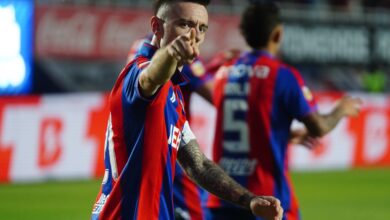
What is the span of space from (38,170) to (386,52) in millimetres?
9496

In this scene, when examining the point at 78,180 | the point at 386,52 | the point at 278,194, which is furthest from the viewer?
the point at 386,52

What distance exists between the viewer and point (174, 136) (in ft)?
12.6

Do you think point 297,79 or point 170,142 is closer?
point 170,142

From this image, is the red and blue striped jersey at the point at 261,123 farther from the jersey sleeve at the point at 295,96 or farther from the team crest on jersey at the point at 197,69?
the team crest on jersey at the point at 197,69

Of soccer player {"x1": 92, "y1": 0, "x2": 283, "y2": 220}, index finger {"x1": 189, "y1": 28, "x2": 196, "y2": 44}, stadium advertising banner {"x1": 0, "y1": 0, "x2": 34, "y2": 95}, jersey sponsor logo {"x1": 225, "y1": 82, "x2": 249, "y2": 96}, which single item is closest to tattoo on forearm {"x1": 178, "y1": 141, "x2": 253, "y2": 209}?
soccer player {"x1": 92, "y1": 0, "x2": 283, "y2": 220}

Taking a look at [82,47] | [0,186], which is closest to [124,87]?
[0,186]

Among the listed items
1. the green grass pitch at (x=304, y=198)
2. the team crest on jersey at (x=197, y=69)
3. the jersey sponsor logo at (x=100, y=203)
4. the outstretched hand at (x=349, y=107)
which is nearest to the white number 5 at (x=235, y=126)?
the team crest on jersey at (x=197, y=69)

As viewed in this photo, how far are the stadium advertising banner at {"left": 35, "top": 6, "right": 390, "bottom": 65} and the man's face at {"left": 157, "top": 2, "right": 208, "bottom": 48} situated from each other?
12250 millimetres

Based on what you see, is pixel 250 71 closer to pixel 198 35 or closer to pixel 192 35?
pixel 198 35

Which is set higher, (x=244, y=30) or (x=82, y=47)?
(x=82, y=47)

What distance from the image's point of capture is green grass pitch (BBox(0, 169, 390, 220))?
11.6 meters

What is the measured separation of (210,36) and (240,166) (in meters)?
12.3

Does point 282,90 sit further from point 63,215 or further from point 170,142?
point 63,215

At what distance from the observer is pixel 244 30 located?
19.7ft
